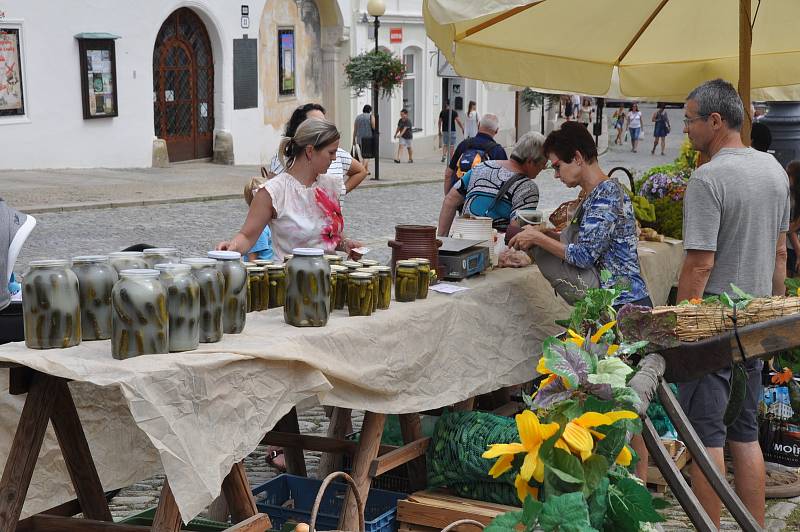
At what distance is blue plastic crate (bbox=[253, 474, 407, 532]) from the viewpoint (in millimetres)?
4363

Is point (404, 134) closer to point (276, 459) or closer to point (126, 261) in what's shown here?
point (276, 459)

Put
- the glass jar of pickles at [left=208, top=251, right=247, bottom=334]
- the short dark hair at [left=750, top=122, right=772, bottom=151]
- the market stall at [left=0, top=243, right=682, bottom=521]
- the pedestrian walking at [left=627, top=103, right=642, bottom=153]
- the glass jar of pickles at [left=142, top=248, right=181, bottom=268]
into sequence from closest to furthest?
the market stall at [left=0, top=243, right=682, bottom=521], the glass jar of pickles at [left=208, top=251, right=247, bottom=334], the glass jar of pickles at [left=142, top=248, right=181, bottom=268], the short dark hair at [left=750, top=122, right=772, bottom=151], the pedestrian walking at [left=627, top=103, right=642, bottom=153]

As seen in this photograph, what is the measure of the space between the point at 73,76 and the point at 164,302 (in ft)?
55.3

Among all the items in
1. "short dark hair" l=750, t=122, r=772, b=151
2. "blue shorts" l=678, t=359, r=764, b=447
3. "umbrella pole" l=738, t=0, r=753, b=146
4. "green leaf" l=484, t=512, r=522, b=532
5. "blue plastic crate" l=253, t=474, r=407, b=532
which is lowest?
"blue plastic crate" l=253, t=474, r=407, b=532

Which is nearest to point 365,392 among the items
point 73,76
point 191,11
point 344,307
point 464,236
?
point 344,307

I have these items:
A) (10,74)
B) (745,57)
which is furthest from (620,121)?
(745,57)

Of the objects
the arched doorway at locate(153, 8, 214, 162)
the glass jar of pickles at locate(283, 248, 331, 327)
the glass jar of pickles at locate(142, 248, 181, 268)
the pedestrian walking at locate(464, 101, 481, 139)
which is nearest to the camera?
the glass jar of pickles at locate(142, 248, 181, 268)

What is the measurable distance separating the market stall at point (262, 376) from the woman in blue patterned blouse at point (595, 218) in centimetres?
45

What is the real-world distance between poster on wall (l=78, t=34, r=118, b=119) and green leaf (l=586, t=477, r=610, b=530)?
18.2 meters

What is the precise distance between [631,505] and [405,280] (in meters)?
2.14

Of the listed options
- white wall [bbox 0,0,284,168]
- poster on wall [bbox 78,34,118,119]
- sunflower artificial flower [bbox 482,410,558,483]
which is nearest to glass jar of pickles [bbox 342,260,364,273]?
sunflower artificial flower [bbox 482,410,558,483]

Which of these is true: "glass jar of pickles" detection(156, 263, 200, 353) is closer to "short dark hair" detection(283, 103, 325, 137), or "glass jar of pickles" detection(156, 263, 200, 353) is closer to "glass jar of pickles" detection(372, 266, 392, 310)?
"glass jar of pickles" detection(372, 266, 392, 310)

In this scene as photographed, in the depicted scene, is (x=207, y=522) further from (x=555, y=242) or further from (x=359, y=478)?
(x=555, y=242)

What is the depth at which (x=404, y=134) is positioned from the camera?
25.8m
